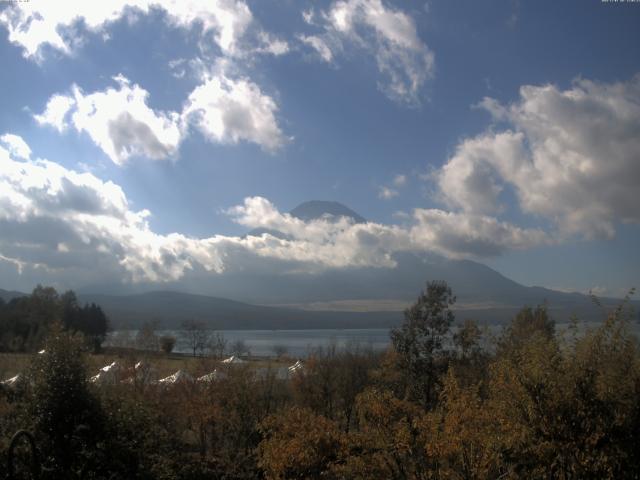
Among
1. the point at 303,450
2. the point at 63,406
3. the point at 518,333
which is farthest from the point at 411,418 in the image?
the point at 518,333

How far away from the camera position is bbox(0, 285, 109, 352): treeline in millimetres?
88656

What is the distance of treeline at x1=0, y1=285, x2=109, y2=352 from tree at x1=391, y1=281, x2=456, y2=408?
210ft

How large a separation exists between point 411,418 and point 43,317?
9182cm

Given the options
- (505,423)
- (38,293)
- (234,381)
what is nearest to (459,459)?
(505,423)

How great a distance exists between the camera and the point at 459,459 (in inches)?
585

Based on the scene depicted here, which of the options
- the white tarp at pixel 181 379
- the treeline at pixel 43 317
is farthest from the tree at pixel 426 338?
the treeline at pixel 43 317

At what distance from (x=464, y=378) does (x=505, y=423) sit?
18.6m

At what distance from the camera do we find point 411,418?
17641 mm

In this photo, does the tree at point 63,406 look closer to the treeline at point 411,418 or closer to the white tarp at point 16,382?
the treeline at point 411,418

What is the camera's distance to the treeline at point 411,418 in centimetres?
1354

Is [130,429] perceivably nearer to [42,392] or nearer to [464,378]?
[42,392]

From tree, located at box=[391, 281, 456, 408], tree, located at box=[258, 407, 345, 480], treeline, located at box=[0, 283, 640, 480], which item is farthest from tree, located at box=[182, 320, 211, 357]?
tree, located at box=[258, 407, 345, 480]

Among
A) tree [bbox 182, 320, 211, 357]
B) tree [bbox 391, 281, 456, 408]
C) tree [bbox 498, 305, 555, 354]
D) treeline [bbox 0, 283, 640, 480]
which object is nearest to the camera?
treeline [bbox 0, 283, 640, 480]

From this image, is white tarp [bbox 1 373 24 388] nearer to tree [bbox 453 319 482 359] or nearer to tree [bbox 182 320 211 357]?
tree [bbox 453 319 482 359]
